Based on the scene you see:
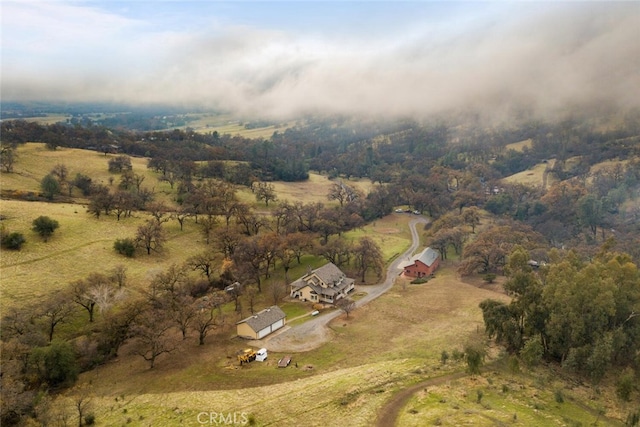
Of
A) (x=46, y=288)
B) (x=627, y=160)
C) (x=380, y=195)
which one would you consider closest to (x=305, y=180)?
(x=380, y=195)

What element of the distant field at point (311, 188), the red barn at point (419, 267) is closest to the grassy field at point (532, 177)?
the distant field at point (311, 188)

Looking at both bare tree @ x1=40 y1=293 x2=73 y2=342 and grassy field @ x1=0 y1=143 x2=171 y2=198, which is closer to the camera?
bare tree @ x1=40 y1=293 x2=73 y2=342

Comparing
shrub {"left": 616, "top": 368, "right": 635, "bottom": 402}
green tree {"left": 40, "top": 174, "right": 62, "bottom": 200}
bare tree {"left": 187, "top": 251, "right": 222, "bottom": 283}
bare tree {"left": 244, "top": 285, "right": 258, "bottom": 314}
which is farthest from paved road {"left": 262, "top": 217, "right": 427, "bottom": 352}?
green tree {"left": 40, "top": 174, "right": 62, "bottom": 200}

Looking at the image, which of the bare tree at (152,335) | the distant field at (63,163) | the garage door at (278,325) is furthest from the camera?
the distant field at (63,163)

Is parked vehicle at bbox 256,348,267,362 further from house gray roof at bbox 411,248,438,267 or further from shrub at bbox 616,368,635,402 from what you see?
house gray roof at bbox 411,248,438,267

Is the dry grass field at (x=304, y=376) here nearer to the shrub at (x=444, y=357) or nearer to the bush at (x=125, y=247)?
the shrub at (x=444, y=357)

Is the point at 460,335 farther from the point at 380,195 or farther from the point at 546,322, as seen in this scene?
the point at 380,195
